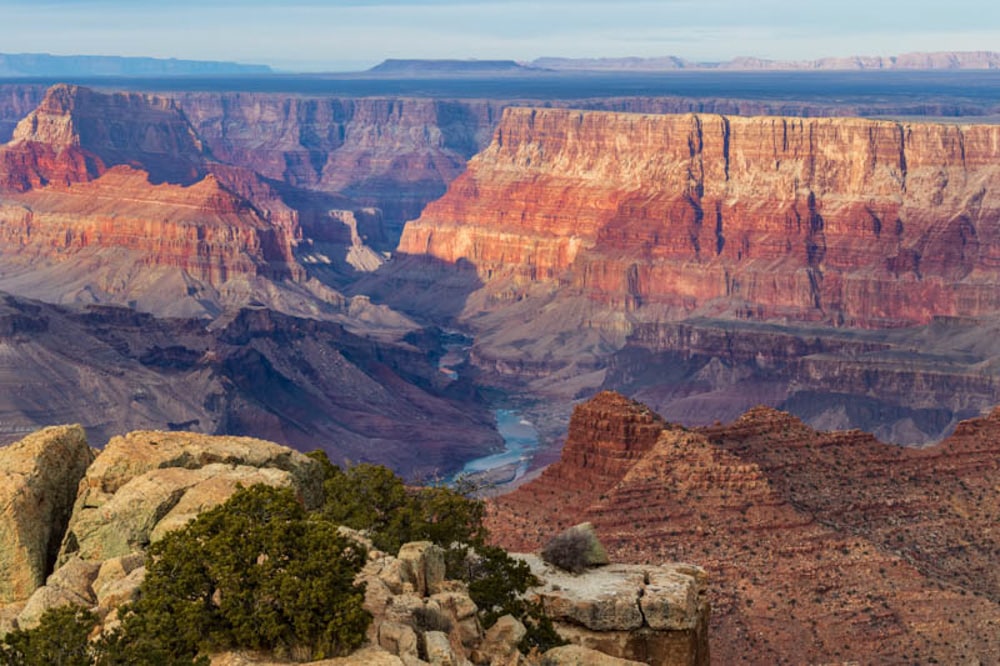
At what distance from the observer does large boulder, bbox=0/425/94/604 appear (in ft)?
148

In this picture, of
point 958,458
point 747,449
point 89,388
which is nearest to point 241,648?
point 747,449

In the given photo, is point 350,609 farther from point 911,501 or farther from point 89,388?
point 89,388

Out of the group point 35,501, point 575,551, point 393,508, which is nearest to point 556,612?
point 575,551

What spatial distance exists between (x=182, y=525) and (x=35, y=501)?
4.71 meters

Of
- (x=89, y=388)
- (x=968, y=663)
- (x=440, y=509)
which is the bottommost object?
(x=89, y=388)

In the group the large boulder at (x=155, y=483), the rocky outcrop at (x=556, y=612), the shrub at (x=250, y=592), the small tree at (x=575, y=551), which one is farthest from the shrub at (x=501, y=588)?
the shrub at (x=250, y=592)

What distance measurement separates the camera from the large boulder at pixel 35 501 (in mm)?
44969

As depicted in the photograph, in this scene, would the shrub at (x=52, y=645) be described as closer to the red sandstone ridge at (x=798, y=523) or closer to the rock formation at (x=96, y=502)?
the rock formation at (x=96, y=502)

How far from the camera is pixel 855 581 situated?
3000 inches

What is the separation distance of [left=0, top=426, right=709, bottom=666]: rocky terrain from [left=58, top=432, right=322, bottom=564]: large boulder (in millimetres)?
37

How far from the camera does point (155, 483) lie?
152 ft

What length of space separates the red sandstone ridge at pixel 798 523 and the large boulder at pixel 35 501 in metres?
29.5

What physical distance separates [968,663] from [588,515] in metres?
16.9

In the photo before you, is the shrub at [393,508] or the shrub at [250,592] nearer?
the shrub at [250,592]
